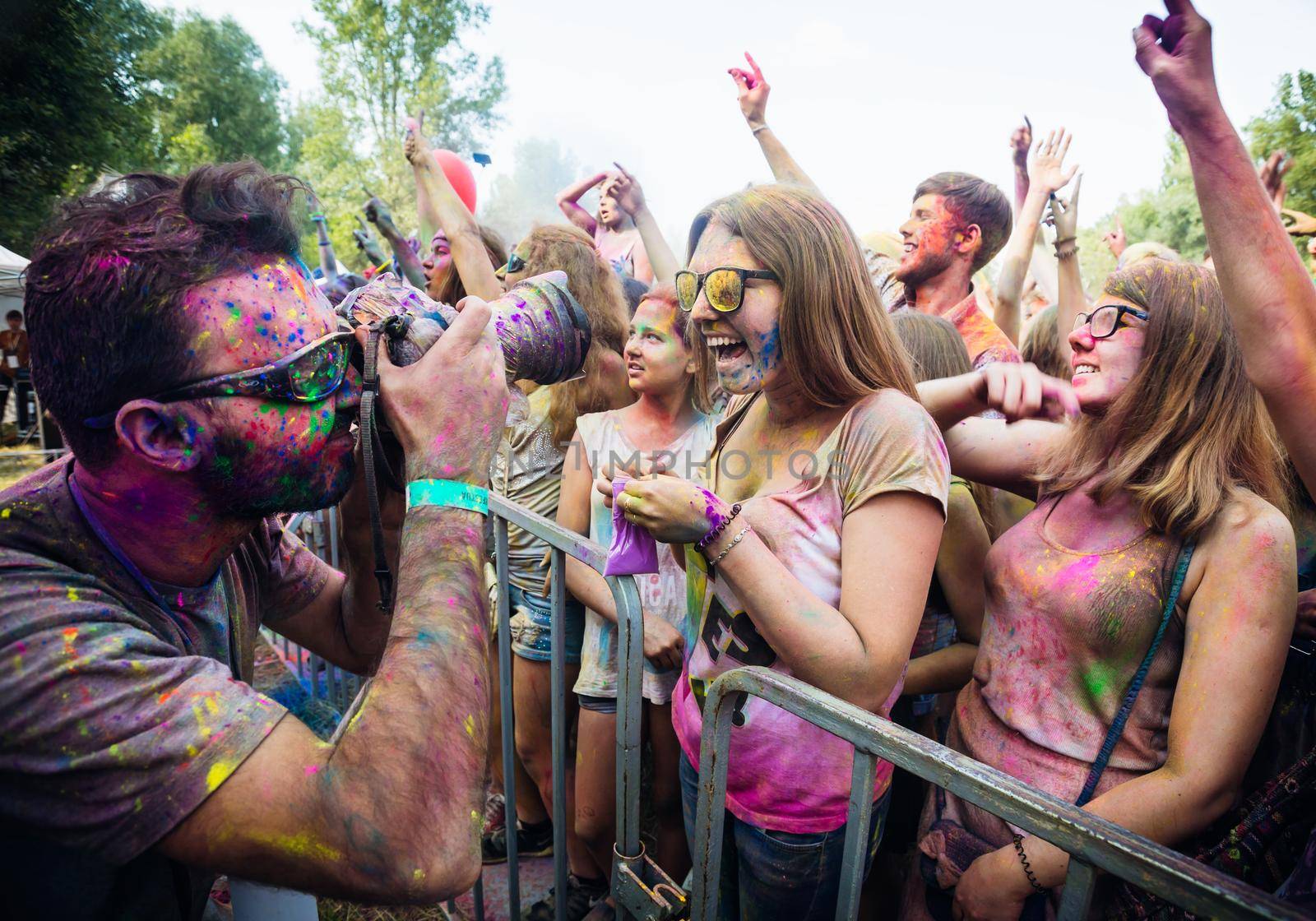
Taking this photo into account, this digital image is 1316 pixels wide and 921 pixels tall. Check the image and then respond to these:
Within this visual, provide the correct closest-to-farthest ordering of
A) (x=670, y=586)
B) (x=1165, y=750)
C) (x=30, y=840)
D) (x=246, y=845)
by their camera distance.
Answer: (x=246, y=845), (x=30, y=840), (x=1165, y=750), (x=670, y=586)

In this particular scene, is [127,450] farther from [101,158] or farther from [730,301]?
[101,158]

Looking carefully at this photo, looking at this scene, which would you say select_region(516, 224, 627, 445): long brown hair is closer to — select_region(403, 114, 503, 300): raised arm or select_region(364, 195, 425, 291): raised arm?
select_region(403, 114, 503, 300): raised arm

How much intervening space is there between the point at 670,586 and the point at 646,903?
3.74 ft

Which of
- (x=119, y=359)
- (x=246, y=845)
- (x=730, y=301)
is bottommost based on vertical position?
(x=246, y=845)

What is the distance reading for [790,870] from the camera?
5.81 feet

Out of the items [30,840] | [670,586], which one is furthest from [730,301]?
[30,840]

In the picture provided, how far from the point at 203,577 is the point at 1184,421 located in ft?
7.29

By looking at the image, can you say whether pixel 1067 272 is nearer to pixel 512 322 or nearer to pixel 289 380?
pixel 512 322

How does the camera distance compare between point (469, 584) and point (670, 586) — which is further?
point (670, 586)

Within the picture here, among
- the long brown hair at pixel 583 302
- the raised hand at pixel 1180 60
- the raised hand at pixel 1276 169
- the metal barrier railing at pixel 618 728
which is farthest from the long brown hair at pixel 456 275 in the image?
the raised hand at pixel 1276 169

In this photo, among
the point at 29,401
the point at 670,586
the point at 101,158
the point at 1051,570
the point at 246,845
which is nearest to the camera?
the point at 246,845

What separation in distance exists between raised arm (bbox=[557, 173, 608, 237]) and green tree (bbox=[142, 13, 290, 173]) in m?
27.6

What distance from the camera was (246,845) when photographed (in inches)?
40.2

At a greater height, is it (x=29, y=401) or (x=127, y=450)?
(x=127, y=450)
